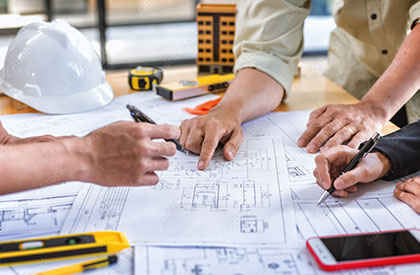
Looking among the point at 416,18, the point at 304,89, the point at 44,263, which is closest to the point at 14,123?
the point at 44,263

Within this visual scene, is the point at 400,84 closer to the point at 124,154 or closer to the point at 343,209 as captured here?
the point at 343,209

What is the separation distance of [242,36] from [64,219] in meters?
0.78

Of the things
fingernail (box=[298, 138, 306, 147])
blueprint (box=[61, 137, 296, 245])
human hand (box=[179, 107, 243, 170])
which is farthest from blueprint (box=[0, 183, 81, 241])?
fingernail (box=[298, 138, 306, 147])

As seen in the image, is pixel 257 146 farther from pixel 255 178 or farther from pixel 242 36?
pixel 242 36

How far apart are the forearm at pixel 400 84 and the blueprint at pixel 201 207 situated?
32 cm

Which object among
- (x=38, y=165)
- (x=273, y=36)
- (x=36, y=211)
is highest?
(x=273, y=36)

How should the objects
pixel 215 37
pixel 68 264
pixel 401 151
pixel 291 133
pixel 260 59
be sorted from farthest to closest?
pixel 215 37 < pixel 260 59 < pixel 291 133 < pixel 401 151 < pixel 68 264

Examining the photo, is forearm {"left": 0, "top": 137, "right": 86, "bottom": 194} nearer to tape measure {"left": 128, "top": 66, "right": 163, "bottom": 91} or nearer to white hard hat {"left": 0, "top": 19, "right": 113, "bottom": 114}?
white hard hat {"left": 0, "top": 19, "right": 113, "bottom": 114}

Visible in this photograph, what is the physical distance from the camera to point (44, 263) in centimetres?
59

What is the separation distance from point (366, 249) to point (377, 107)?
1.64 feet

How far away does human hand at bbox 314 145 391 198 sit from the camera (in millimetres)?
740

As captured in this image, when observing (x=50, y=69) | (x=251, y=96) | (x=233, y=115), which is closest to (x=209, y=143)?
(x=233, y=115)

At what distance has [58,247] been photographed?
0.59 metres

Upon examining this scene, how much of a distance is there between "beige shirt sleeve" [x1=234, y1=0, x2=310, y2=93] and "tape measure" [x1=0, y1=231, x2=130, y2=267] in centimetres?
69
